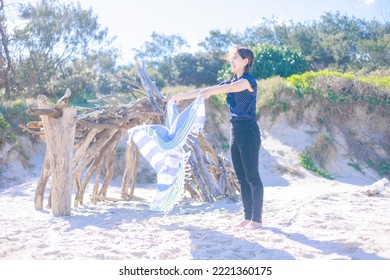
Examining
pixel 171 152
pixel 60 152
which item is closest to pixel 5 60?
pixel 60 152

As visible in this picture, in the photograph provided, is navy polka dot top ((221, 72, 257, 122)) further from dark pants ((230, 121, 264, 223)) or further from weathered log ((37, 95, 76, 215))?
weathered log ((37, 95, 76, 215))

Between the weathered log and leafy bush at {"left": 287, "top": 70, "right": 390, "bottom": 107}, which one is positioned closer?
the weathered log

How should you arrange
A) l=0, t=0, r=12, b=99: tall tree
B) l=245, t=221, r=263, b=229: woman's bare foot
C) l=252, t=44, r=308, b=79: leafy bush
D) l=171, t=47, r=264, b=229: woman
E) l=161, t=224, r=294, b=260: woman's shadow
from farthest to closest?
l=252, t=44, r=308, b=79: leafy bush < l=0, t=0, r=12, b=99: tall tree < l=245, t=221, r=263, b=229: woman's bare foot < l=171, t=47, r=264, b=229: woman < l=161, t=224, r=294, b=260: woman's shadow

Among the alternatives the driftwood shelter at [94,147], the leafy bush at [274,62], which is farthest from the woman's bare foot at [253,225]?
the leafy bush at [274,62]

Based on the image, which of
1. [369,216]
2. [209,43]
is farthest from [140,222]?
[209,43]

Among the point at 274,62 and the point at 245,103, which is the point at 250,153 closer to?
the point at 245,103

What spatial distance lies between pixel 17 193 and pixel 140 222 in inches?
172

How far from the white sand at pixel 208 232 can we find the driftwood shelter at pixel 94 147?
0.29 m

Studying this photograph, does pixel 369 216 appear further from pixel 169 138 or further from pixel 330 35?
pixel 330 35

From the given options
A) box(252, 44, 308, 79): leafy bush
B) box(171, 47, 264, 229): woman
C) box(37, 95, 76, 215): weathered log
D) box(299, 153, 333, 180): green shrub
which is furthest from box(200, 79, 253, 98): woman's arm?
box(252, 44, 308, 79): leafy bush

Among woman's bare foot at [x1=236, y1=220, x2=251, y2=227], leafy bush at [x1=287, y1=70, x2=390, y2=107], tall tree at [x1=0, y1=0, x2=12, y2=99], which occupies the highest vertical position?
tall tree at [x1=0, y1=0, x2=12, y2=99]

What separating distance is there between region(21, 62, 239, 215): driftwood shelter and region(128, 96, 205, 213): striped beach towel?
3.08 feet

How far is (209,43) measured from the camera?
26.9 metres

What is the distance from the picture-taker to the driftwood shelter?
522 centimetres
